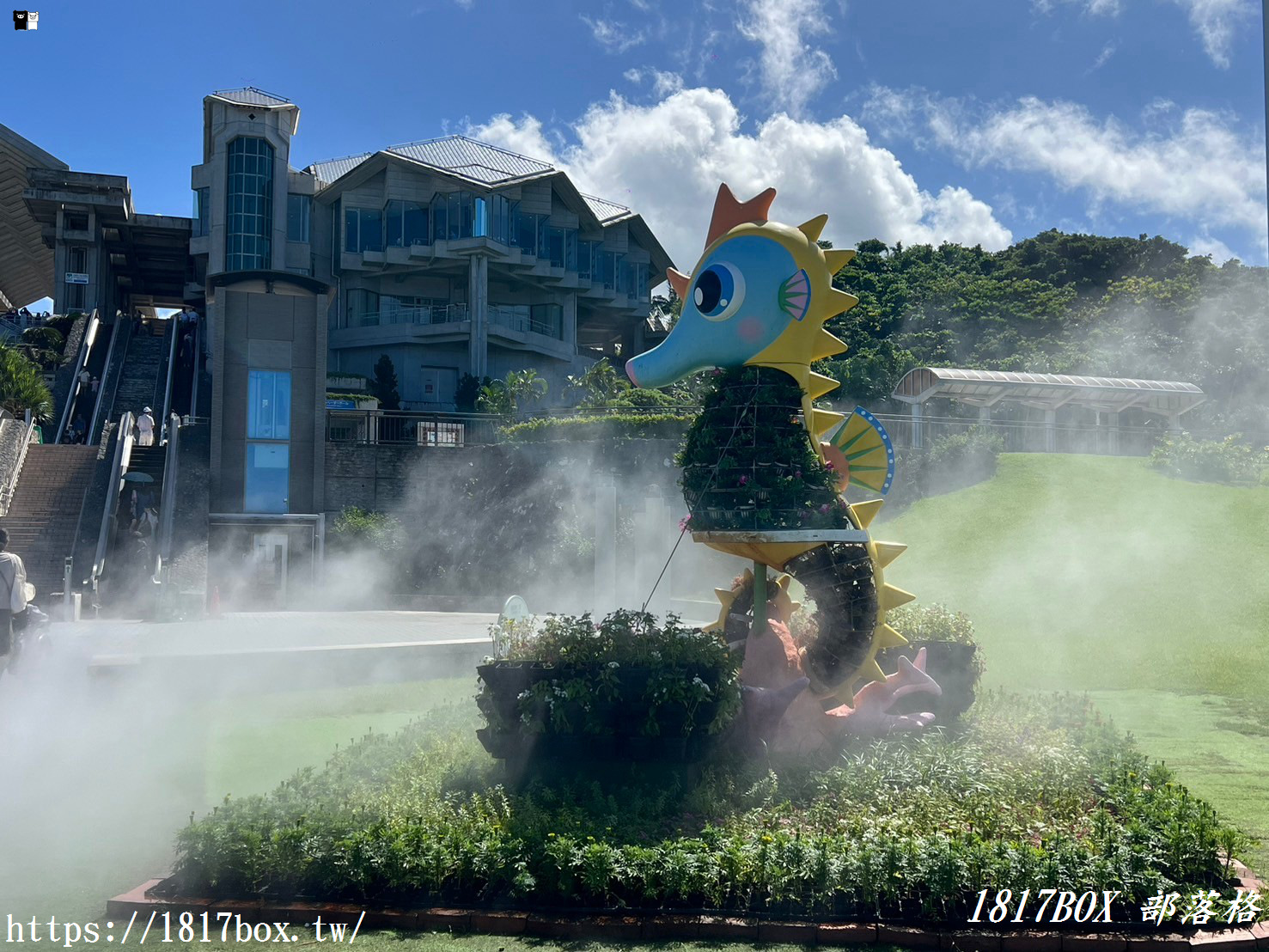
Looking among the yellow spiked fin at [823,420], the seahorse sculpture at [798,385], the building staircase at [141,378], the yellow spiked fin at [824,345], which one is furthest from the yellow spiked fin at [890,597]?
the building staircase at [141,378]

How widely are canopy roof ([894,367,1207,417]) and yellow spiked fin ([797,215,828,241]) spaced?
17655mm

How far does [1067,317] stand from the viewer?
154 ft

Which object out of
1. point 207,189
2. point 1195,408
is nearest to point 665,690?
point 1195,408

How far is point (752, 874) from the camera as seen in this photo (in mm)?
5883

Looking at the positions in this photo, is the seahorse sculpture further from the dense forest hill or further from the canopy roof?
the dense forest hill

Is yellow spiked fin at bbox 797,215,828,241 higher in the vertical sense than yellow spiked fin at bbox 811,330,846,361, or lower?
higher

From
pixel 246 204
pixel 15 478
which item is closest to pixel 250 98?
pixel 246 204

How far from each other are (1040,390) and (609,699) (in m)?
22.2

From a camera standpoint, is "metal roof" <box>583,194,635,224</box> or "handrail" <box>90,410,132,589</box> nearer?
"handrail" <box>90,410,132,589</box>

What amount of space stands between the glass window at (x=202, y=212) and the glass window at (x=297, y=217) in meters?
3.60

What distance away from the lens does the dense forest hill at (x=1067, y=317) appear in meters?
37.5

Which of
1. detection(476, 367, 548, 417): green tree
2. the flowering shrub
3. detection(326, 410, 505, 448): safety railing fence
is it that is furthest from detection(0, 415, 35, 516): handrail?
the flowering shrub

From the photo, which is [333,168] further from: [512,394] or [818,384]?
[818,384]

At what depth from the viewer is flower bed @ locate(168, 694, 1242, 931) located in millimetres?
5840
